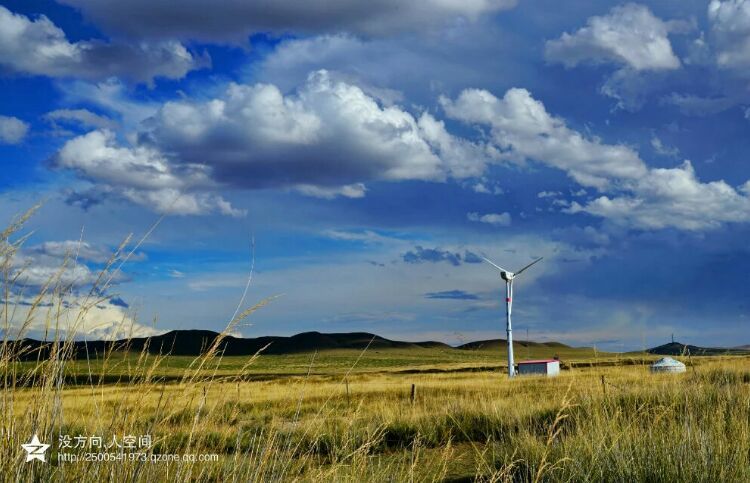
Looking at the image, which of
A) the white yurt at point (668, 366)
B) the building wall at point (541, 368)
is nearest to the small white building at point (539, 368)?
the building wall at point (541, 368)

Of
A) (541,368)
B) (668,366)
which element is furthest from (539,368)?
(668,366)

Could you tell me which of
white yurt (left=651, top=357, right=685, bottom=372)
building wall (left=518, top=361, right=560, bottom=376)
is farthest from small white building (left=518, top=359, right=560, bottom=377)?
white yurt (left=651, top=357, right=685, bottom=372)

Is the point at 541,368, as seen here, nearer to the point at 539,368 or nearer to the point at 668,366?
the point at 539,368

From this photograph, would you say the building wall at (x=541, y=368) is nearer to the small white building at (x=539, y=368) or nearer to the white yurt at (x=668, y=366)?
the small white building at (x=539, y=368)

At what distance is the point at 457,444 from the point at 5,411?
11345mm

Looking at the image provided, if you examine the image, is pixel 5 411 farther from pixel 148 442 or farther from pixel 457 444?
pixel 457 444

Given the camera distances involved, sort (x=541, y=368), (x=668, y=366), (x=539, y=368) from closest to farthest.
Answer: (x=668, y=366)
(x=541, y=368)
(x=539, y=368)

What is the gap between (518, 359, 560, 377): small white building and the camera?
62469mm

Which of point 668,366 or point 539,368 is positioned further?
point 539,368

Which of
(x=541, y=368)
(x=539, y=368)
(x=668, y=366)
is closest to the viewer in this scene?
(x=668, y=366)

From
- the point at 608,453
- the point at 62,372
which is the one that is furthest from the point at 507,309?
the point at 62,372

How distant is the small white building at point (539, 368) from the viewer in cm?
6247

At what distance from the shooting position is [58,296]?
4.35 metres

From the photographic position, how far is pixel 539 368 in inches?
2512
